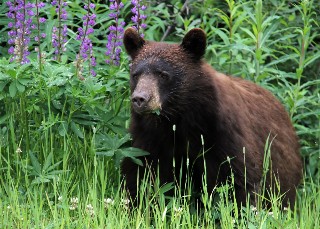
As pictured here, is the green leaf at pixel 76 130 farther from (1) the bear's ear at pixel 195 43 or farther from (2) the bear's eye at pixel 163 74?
(1) the bear's ear at pixel 195 43

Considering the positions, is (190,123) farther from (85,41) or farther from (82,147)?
(85,41)

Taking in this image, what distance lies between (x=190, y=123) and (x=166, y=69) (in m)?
0.45

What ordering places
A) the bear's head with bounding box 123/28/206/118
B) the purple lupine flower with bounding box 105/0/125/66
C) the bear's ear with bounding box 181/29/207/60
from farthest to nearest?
the purple lupine flower with bounding box 105/0/125/66, the bear's ear with bounding box 181/29/207/60, the bear's head with bounding box 123/28/206/118

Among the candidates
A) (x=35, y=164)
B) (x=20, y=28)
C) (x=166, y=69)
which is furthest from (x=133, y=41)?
(x=35, y=164)

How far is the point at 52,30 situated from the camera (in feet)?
25.1

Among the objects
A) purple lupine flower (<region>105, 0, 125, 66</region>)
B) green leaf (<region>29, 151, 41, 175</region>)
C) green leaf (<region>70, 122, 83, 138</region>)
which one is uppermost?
purple lupine flower (<region>105, 0, 125, 66</region>)

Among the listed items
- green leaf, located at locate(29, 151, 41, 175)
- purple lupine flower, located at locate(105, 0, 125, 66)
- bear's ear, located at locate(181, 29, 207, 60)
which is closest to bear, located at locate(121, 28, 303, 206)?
bear's ear, located at locate(181, 29, 207, 60)

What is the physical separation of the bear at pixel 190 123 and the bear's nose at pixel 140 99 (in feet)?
0.40

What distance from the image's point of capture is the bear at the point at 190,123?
21.6ft

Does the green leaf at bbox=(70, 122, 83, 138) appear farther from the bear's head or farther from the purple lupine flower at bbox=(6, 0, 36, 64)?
the purple lupine flower at bbox=(6, 0, 36, 64)

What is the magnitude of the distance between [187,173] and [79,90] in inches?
42.6

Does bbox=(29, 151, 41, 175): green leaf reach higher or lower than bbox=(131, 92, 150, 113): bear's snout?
lower

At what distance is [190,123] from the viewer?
6.64 m

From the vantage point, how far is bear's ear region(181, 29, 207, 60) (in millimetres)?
6691
